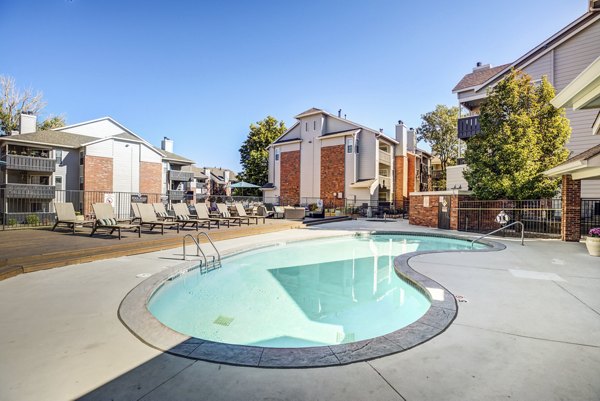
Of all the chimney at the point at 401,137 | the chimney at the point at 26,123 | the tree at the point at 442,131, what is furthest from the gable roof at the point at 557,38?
the chimney at the point at 26,123

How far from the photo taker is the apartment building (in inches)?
995

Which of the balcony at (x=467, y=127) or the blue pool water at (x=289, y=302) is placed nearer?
the blue pool water at (x=289, y=302)

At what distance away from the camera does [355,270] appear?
295 inches

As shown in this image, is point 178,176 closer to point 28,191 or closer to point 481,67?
point 28,191

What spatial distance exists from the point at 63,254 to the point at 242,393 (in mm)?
6157

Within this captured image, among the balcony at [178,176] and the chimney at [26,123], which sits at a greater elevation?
the chimney at [26,123]

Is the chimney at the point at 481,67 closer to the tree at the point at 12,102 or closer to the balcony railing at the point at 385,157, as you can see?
the balcony railing at the point at 385,157

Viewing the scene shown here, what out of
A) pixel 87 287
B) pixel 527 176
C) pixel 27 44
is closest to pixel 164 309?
pixel 87 287

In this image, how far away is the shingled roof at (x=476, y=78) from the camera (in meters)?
20.5

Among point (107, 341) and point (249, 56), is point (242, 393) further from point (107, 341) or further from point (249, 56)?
point (249, 56)

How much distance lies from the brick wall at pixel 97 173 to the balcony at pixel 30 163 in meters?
2.27

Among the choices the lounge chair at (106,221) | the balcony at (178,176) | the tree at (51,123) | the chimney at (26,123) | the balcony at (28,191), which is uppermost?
the tree at (51,123)

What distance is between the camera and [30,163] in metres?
22.2

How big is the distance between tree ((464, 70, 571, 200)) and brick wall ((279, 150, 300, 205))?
57.5 feet
